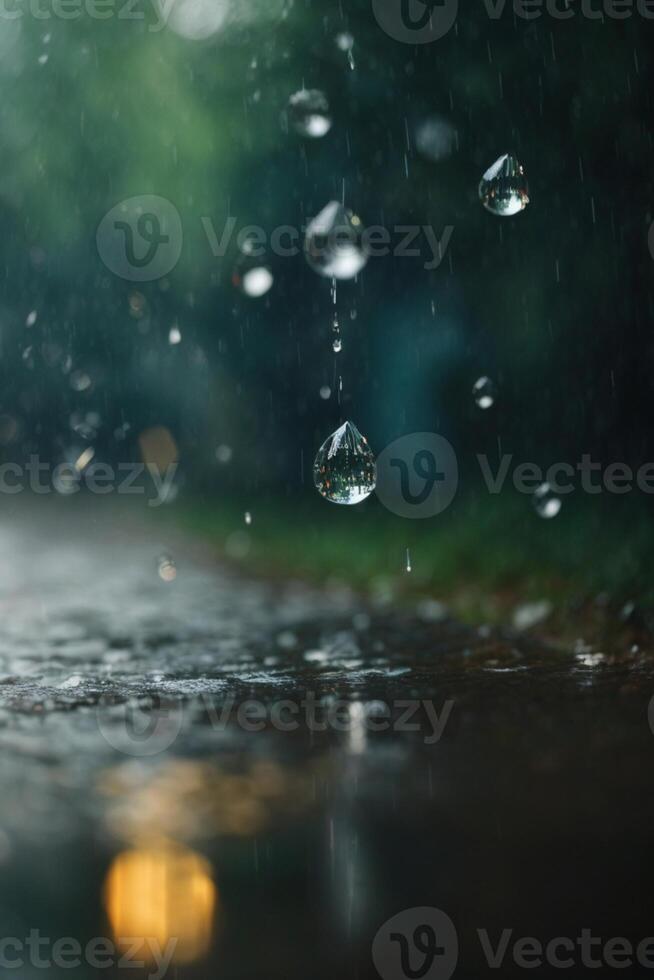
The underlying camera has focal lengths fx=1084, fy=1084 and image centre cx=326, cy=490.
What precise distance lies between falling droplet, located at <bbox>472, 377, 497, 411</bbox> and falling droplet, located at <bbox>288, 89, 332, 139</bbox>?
1.47 metres

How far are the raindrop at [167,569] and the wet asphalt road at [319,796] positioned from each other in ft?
4.68

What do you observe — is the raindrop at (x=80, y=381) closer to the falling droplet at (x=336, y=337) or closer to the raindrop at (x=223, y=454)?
the raindrop at (x=223, y=454)

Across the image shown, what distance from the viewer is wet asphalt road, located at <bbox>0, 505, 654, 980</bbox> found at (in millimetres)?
1247

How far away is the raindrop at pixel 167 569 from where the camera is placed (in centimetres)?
439

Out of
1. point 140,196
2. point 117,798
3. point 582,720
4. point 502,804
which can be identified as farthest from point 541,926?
point 140,196

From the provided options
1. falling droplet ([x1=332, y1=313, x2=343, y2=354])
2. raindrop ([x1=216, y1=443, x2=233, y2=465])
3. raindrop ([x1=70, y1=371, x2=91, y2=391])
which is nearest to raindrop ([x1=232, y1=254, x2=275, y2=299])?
falling droplet ([x1=332, y1=313, x2=343, y2=354])

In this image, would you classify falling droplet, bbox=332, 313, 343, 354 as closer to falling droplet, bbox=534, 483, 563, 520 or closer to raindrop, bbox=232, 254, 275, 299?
raindrop, bbox=232, 254, 275, 299

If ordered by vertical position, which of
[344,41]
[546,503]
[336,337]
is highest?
[344,41]

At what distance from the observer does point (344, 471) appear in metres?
3.33

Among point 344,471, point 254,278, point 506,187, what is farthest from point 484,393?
point 254,278

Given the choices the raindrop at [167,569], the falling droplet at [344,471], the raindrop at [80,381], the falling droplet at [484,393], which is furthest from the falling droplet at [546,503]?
the raindrop at [80,381]

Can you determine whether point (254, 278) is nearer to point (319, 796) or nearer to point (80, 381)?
point (80, 381)

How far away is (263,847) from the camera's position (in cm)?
144

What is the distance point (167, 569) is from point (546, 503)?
162cm
